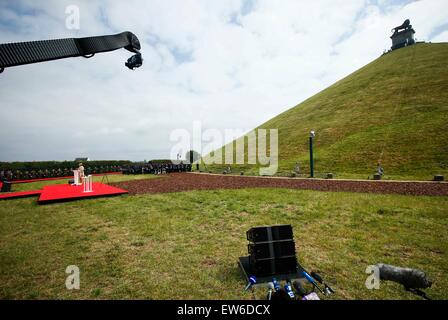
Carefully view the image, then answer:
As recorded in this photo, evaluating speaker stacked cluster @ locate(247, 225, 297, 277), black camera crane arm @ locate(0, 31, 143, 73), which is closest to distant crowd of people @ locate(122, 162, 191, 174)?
black camera crane arm @ locate(0, 31, 143, 73)

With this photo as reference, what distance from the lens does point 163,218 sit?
8992mm

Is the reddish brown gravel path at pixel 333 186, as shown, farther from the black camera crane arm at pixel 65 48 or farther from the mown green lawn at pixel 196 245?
the black camera crane arm at pixel 65 48

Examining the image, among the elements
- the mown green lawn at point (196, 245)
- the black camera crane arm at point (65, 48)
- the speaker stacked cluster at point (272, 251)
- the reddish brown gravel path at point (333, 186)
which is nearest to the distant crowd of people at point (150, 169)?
the reddish brown gravel path at point (333, 186)

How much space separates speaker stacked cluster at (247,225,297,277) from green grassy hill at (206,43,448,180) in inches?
892

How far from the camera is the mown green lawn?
13.8 ft

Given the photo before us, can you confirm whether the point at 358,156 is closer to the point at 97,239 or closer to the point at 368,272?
the point at 368,272

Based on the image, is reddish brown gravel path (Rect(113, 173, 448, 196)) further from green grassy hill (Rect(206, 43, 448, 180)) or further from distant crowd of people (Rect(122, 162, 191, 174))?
distant crowd of people (Rect(122, 162, 191, 174))

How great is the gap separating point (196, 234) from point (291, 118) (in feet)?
174

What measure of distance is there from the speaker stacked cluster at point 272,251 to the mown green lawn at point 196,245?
474 mm

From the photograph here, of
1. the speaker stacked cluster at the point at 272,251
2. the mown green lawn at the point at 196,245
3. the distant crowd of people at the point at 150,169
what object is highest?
the distant crowd of people at the point at 150,169

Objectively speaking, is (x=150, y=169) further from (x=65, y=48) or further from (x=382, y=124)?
(x=382, y=124)

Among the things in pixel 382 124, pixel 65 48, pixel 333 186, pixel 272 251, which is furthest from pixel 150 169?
pixel 382 124

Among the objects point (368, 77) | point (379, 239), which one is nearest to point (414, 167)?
point (379, 239)

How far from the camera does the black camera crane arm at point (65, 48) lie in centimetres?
456
